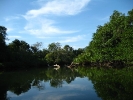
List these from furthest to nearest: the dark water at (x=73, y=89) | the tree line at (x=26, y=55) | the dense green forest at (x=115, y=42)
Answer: the tree line at (x=26, y=55) → the dense green forest at (x=115, y=42) → the dark water at (x=73, y=89)

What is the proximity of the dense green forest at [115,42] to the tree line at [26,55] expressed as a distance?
2133 centimetres

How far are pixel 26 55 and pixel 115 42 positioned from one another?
29756mm

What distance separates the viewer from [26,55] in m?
59.7

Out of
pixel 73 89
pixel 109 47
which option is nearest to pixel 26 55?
pixel 109 47

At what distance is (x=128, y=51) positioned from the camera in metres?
39.8

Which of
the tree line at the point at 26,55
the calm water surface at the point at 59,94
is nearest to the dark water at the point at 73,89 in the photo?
the calm water surface at the point at 59,94

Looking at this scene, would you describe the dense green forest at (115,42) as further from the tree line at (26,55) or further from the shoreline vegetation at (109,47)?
the tree line at (26,55)

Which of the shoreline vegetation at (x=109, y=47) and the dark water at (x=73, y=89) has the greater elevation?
the shoreline vegetation at (x=109, y=47)

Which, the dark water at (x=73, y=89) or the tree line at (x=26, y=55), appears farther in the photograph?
the tree line at (x=26, y=55)

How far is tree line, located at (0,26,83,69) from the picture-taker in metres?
45.8

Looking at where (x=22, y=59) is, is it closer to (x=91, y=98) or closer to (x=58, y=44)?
(x=58, y=44)

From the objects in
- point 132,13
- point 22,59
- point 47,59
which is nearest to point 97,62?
point 132,13

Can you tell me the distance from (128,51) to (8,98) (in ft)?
111

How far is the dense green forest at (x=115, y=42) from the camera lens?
40.2m
